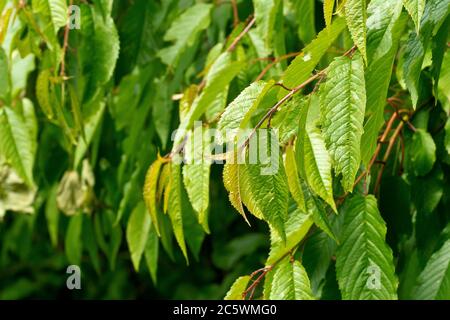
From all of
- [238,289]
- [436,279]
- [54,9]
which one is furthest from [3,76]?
[436,279]

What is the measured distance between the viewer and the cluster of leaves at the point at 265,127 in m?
1.12

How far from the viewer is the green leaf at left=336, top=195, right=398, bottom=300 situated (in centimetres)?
128

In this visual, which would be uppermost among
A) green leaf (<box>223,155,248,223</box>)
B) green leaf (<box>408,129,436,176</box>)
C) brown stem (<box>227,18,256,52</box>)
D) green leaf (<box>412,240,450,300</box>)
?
brown stem (<box>227,18,256,52</box>)

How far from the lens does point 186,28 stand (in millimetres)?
1948

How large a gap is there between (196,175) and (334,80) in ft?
1.27

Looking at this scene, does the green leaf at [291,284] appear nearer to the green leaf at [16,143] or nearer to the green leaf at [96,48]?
the green leaf at [96,48]

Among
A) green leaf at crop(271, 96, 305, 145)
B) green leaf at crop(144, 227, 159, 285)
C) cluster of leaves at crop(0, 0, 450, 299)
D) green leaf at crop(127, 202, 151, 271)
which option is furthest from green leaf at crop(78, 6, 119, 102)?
green leaf at crop(271, 96, 305, 145)

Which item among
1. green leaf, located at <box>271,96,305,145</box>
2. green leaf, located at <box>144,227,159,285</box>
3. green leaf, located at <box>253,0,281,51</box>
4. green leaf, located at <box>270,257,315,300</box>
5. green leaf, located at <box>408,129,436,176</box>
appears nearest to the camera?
green leaf, located at <box>271,96,305,145</box>

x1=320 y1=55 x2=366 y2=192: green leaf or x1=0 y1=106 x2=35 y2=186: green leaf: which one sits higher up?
x1=0 y1=106 x2=35 y2=186: green leaf

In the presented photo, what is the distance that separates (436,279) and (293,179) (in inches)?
14.4

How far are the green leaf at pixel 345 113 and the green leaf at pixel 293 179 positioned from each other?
80 millimetres

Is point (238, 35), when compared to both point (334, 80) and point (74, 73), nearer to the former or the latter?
point (74, 73)

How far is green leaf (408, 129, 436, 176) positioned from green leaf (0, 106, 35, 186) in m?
0.78

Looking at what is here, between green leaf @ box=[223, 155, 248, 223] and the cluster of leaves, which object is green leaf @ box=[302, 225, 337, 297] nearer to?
the cluster of leaves
